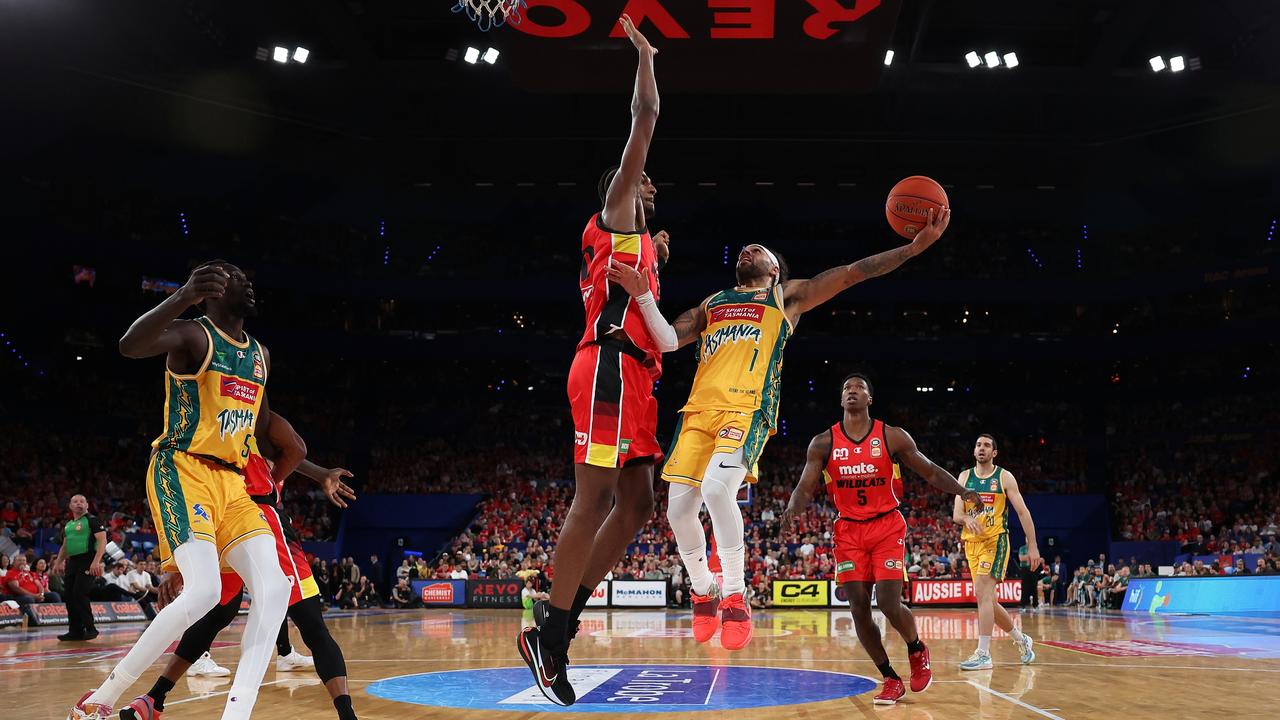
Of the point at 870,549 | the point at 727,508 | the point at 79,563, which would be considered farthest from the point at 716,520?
the point at 79,563

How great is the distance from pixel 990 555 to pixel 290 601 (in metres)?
8.08

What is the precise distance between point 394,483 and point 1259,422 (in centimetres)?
2973

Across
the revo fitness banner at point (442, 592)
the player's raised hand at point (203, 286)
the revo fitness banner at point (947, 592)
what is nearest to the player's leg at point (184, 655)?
the player's raised hand at point (203, 286)

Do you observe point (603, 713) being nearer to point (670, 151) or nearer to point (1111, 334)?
point (670, 151)

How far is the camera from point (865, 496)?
8.51 meters

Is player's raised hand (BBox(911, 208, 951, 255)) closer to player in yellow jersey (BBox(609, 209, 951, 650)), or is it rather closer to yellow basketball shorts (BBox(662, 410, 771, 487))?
player in yellow jersey (BBox(609, 209, 951, 650))

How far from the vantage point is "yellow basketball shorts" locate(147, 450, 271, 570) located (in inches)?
215

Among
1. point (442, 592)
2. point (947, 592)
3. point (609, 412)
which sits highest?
point (609, 412)

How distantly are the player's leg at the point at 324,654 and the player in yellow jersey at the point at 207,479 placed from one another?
35 centimetres

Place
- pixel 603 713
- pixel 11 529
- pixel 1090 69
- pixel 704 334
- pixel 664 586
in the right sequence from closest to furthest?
pixel 704 334, pixel 603 713, pixel 11 529, pixel 664 586, pixel 1090 69

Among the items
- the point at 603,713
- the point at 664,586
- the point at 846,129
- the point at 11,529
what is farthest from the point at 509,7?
the point at 846,129

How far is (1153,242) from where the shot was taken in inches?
1455

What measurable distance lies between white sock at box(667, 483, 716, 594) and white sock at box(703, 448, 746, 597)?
0.32ft

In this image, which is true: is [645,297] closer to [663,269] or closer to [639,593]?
[639,593]
